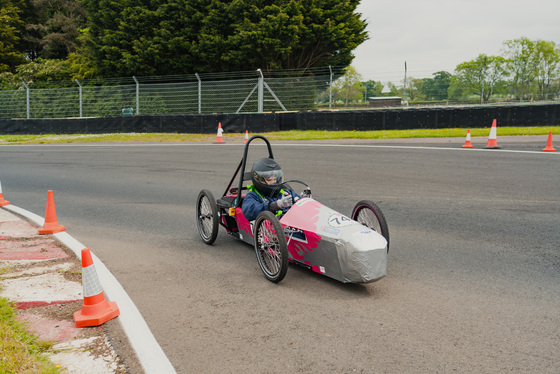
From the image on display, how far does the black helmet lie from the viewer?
5613 mm

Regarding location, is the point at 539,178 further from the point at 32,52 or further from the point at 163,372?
the point at 32,52

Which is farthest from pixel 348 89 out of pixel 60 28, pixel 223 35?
pixel 60 28

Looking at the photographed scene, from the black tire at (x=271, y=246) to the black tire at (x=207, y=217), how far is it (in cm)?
118

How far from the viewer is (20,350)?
3180 mm

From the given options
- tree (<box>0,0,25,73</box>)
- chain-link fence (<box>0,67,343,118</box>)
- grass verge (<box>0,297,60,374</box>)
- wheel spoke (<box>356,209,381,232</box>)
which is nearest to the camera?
grass verge (<box>0,297,60,374</box>)

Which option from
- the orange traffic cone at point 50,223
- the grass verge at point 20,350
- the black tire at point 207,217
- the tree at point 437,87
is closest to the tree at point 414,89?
the tree at point 437,87

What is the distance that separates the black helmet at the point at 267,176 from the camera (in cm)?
561

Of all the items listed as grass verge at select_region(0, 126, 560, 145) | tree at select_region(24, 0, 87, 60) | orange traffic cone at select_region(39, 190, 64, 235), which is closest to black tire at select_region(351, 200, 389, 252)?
orange traffic cone at select_region(39, 190, 64, 235)

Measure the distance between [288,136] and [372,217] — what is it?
14.2 metres

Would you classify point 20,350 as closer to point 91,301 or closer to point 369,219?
point 91,301

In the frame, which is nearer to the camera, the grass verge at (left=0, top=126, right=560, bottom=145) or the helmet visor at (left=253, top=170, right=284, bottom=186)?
the helmet visor at (left=253, top=170, right=284, bottom=186)

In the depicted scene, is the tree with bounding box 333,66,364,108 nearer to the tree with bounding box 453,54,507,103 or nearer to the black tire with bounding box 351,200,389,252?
the tree with bounding box 453,54,507,103

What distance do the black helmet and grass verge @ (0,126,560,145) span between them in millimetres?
12410

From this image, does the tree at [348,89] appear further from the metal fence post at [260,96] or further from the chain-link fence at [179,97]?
the metal fence post at [260,96]
